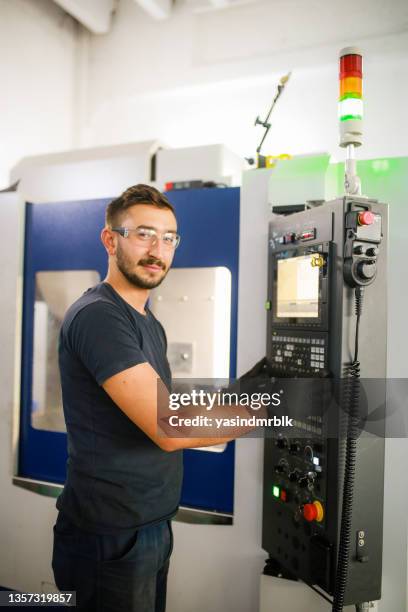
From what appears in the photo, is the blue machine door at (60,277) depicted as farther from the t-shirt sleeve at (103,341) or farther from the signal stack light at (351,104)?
the t-shirt sleeve at (103,341)

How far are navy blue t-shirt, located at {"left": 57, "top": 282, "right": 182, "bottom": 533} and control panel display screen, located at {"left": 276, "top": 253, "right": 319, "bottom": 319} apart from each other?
51 centimetres

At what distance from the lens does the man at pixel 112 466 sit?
4.50 feet

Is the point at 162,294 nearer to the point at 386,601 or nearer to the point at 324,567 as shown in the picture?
the point at 324,567

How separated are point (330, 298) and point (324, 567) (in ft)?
2.55

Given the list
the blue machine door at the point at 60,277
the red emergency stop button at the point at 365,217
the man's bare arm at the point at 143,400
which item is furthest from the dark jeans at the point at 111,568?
the red emergency stop button at the point at 365,217

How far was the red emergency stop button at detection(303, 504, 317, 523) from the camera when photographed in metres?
1.52

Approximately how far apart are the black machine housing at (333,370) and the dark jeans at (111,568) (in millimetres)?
474

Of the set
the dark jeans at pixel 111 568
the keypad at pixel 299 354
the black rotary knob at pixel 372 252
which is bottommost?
the dark jeans at pixel 111 568

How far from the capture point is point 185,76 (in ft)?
12.4

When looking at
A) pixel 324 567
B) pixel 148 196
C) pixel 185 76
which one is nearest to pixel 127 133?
pixel 185 76

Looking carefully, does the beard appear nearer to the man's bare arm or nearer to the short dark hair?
the short dark hair

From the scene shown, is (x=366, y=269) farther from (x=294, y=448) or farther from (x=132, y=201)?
(x=132, y=201)

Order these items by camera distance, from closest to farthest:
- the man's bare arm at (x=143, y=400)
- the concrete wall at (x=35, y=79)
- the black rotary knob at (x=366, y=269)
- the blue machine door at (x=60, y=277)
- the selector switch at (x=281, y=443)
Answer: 1. the man's bare arm at (x=143, y=400)
2. the black rotary knob at (x=366, y=269)
3. the selector switch at (x=281, y=443)
4. the blue machine door at (x=60, y=277)
5. the concrete wall at (x=35, y=79)

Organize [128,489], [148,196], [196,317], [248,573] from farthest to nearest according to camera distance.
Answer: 1. [196,317]
2. [248,573]
3. [148,196]
4. [128,489]
